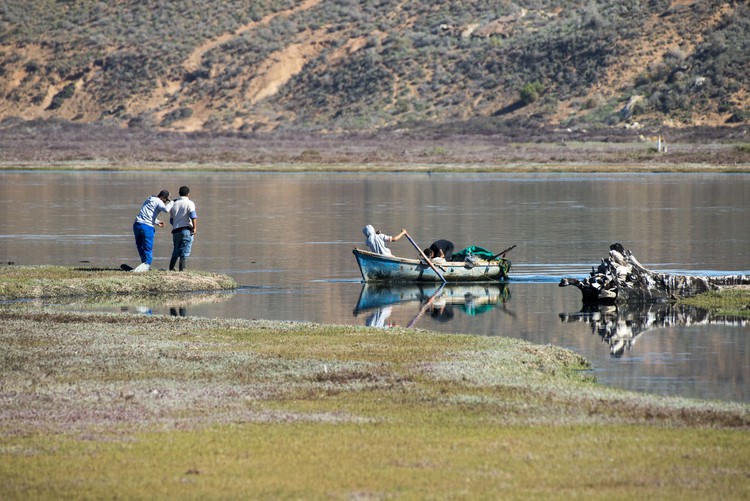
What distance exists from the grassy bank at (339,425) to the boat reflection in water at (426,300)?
518 centimetres

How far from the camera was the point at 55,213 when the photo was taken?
51.9m

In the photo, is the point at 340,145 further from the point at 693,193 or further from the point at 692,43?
the point at 693,193

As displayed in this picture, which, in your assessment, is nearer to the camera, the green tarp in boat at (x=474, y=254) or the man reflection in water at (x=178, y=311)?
the man reflection in water at (x=178, y=311)

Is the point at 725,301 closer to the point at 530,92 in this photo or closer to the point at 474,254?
the point at 474,254

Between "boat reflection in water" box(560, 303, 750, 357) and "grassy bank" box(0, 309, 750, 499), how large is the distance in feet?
11.0

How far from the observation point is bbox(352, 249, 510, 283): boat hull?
2825cm

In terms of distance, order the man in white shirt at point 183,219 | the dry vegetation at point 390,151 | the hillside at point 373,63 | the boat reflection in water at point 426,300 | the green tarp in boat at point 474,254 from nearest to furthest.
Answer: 1. the boat reflection in water at point 426,300
2. the man in white shirt at point 183,219
3. the green tarp in boat at point 474,254
4. the dry vegetation at point 390,151
5. the hillside at point 373,63

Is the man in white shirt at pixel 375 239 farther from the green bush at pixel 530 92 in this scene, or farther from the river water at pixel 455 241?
the green bush at pixel 530 92

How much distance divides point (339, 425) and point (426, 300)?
13763 millimetres

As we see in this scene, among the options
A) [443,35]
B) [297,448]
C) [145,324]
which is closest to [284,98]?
[443,35]

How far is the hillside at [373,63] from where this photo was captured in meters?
108

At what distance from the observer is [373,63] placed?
12288 centimetres

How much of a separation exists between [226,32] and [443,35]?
79.4 feet

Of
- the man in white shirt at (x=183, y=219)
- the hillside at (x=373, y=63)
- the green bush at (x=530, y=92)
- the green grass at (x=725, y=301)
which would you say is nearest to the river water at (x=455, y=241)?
the green grass at (x=725, y=301)
